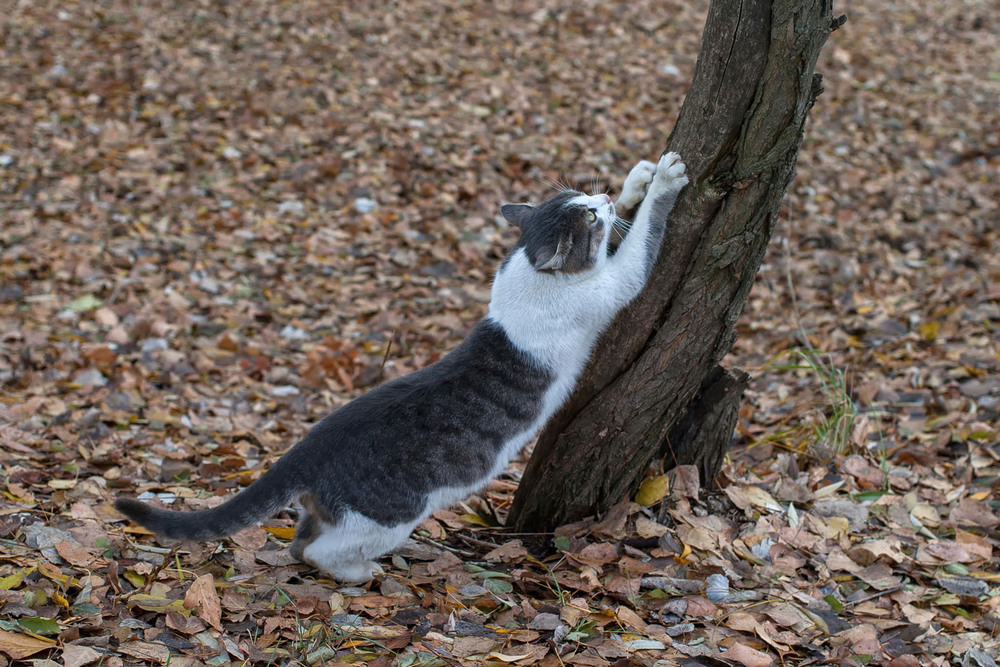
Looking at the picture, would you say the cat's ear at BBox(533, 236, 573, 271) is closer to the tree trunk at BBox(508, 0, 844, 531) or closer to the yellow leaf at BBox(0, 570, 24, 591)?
the tree trunk at BBox(508, 0, 844, 531)

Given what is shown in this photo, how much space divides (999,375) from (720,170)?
3.18m

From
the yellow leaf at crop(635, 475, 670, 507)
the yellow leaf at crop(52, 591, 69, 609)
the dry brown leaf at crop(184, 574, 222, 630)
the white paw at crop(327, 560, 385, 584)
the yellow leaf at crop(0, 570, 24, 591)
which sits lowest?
the yellow leaf at crop(0, 570, 24, 591)

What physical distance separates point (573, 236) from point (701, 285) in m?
0.62

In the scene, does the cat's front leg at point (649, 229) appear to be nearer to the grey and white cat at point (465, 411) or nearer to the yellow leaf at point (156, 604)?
the grey and white cat at point (465, 411)

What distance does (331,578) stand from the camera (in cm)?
353

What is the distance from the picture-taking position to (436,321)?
6.49 metres

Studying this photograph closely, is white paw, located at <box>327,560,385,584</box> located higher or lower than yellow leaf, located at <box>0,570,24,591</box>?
higher

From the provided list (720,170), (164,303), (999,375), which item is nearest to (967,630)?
(720,170)

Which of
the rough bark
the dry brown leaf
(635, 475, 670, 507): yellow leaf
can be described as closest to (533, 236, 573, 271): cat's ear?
the rough bark

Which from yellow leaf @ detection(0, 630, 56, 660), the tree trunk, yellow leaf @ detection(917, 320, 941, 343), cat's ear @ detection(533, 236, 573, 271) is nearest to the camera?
yellow leaf @ detection(0, 630, 56, 660)

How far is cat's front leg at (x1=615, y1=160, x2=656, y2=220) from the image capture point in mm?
3594

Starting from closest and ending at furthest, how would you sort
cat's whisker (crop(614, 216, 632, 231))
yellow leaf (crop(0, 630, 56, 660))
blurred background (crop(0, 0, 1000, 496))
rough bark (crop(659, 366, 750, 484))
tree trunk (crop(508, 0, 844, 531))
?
1. yellow leaf (crop(0, 630, 56, 660))
2. tree trunk (crop(508, 0, 844, 531))
3. cat's whisker (crop(614, 216, 632, 231))
4. rough bark (crop(659, 366, 750, 484))
5. blurred background (crop(0, 0, 1000, 496))

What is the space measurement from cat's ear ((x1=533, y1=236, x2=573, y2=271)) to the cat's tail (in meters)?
1.41

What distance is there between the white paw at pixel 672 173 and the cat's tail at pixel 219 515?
1.91 meters
